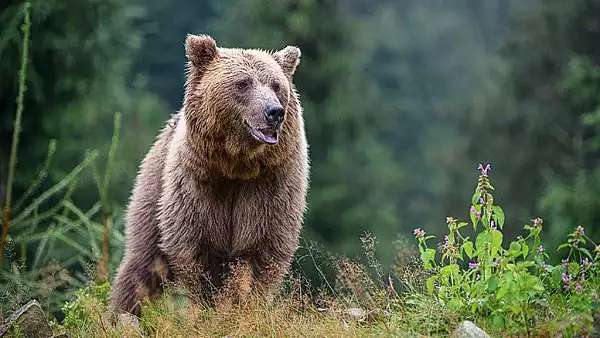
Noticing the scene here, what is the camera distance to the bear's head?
277 inches

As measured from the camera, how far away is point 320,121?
24969 mm

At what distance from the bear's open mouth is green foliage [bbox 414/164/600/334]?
1.28m

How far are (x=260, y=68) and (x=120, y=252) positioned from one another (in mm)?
5465

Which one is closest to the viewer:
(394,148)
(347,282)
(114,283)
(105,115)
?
(347,282)

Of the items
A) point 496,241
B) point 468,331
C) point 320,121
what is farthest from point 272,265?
point 320,121

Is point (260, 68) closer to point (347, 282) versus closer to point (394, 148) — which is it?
point (347, 282)

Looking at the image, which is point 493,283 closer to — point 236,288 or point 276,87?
point 236,288

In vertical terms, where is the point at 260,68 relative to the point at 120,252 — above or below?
above

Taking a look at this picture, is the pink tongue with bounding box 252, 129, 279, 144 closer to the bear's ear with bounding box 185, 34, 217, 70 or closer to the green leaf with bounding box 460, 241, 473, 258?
the bear's ear with bounding box 185, 34, 217, 70

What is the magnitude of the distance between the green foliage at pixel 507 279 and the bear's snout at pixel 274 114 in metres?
1.29

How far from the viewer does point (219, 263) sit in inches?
291

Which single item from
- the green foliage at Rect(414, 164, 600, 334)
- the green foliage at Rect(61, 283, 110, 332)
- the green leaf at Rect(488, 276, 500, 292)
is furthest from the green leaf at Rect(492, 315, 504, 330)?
the green foliage at Rect(61, 283, 110, 332)

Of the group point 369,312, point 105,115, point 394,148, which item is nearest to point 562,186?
point 105,115

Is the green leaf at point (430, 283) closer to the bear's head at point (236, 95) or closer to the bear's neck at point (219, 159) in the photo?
the bear's head at point (236, 95)
